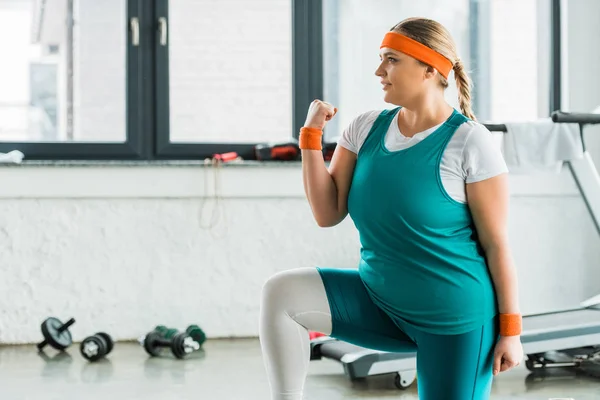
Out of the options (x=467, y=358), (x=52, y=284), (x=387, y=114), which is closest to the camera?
(x=467, y=358)

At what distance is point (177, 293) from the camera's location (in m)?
3.92

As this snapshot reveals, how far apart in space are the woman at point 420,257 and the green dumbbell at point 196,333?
1828 mm

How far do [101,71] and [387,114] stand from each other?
2.57 m

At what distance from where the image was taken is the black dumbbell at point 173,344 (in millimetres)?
3400

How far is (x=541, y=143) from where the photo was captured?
3.28 meters

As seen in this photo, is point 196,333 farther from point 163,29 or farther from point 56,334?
point 163,29

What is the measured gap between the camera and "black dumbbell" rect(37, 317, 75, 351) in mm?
3477

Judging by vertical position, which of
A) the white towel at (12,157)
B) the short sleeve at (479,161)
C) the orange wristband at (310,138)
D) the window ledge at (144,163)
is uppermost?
the white towel at (12,157)

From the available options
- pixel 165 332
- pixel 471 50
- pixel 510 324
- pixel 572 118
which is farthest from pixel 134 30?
pixel 510 324

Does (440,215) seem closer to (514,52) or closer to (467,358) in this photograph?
(467,358)

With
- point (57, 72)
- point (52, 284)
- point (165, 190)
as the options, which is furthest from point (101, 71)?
point (52, 284)

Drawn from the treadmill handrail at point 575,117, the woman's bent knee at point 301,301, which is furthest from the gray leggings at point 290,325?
the treadmill handrail at point 575,117

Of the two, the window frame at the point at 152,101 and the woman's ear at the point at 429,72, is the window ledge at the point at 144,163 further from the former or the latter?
the woman's ear at the point at 429,72

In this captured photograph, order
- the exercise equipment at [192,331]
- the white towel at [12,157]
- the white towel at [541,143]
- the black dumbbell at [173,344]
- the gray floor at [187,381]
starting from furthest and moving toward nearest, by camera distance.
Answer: the white towel at [12,157] → the exercise equipment at [192,331] → the black dumbbell at [173,344] → the white towel at [541,143] → the gray floor at [187,381]
